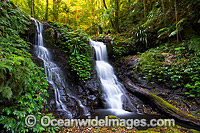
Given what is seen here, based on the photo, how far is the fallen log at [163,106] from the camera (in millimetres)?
4152

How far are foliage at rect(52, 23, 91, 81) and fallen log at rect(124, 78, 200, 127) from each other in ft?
9.91

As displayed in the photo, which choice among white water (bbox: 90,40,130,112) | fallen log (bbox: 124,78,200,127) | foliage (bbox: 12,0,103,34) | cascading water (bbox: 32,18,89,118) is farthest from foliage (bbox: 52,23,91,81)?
foliage (bbox: 12,0,103,34)

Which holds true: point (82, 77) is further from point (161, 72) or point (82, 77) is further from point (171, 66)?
point (171, 66)

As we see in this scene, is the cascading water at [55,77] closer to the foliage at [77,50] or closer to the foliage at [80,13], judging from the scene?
the foliage at [77,50]

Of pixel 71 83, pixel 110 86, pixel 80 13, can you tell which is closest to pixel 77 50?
pixel 71 83

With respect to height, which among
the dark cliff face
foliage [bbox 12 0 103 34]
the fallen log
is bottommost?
the fallen log

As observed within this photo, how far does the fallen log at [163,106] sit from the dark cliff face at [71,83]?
2285mm

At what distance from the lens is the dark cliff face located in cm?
484

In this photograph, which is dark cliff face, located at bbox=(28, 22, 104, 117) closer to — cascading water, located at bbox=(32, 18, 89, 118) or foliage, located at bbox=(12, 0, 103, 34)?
cascading water, located at bbox=(32, 18, 89, 118)

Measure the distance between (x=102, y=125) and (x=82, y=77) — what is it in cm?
311

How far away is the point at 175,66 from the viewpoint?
256 inches

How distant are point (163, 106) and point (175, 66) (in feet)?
9.16

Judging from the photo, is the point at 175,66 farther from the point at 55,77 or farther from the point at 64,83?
the point at 55,77

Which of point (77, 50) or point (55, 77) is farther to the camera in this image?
point (77, 50)
